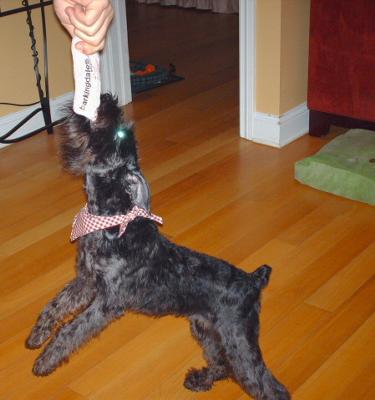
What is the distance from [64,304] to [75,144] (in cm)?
63

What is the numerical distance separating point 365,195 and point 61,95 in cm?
214

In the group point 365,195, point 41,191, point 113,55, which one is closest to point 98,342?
point 41,191

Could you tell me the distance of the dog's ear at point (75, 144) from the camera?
5.18 feet

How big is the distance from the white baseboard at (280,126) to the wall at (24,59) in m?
1.34

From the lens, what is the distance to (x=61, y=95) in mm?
4238

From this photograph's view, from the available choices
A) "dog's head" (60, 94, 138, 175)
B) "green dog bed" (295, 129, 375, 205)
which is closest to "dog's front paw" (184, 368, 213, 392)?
"dog's head" (60, 94, 138, 175)

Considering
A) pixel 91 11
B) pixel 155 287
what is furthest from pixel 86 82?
pixel 155 287

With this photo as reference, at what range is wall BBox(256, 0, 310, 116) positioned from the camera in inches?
140

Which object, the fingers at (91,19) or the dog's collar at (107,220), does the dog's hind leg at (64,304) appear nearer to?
the dog's collar at (107,220)

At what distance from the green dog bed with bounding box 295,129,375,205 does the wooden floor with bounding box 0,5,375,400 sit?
0.06 m

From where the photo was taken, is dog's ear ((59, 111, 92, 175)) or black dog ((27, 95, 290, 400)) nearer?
dog's ear ((59, 111, 92, 175))

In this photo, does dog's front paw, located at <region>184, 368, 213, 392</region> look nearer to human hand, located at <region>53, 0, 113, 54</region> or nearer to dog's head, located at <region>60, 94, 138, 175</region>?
dog's head, located at <region>60, 94, 138, 175</region>

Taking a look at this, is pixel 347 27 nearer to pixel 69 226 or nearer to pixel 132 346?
pixel 69 226

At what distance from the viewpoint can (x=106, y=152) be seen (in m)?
1.63
